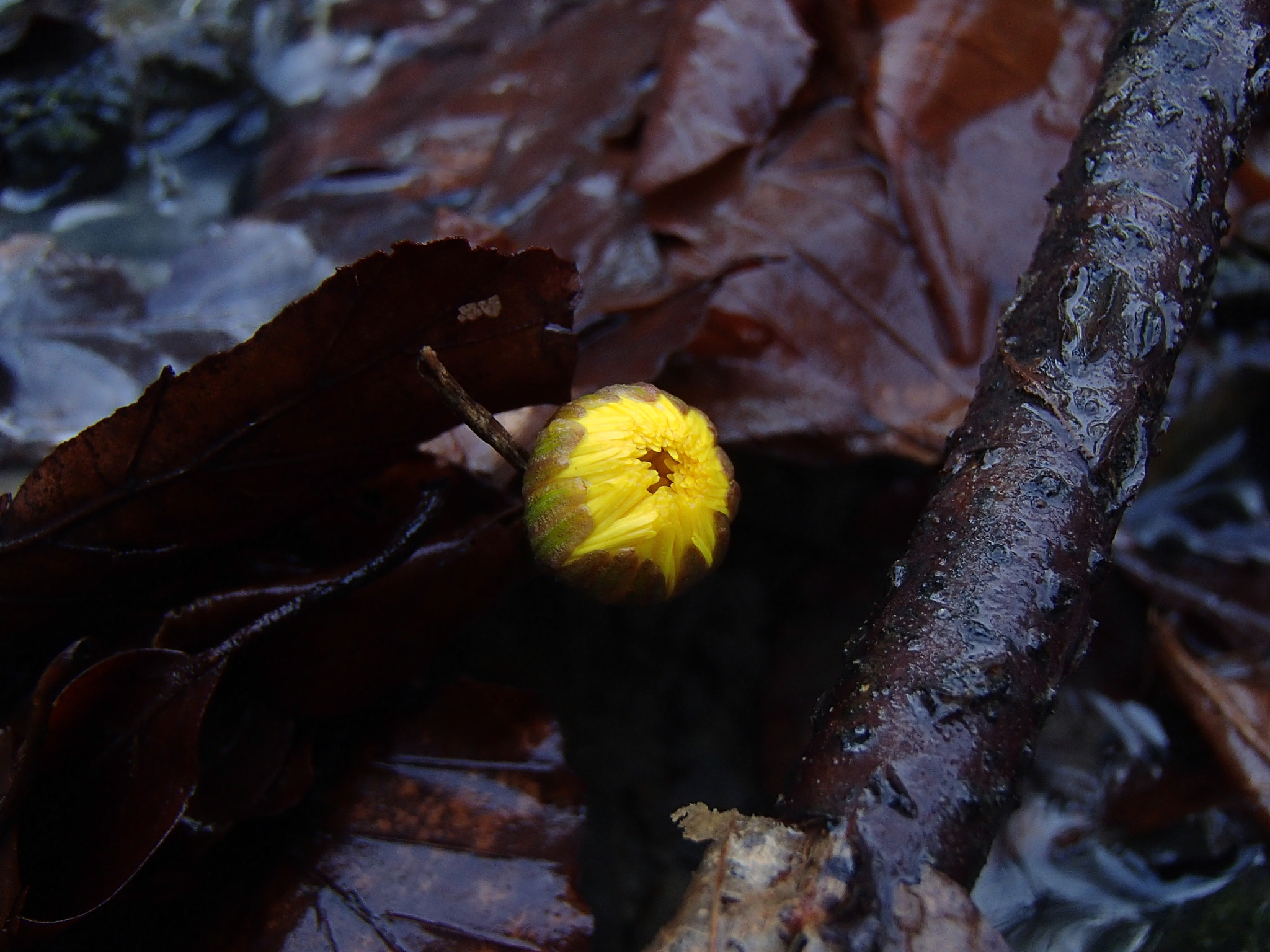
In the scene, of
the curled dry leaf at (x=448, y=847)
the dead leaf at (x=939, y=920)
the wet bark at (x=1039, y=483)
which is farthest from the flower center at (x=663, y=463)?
the dead leaf at (x=939, y=920)

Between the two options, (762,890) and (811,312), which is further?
(811,312)

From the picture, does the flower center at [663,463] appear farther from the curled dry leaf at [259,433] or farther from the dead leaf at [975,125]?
the dead leaf at [975,125]

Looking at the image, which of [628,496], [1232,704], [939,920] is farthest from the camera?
[1232,704]

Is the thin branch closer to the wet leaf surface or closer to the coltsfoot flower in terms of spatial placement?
the coltsfoot flower

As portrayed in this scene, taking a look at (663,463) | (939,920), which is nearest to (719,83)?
(663,463)

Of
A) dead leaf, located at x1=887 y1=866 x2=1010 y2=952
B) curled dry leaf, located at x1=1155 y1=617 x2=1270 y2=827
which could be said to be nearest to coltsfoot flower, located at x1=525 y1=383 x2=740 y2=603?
dead leaf, located at x1=887 y1=866 x2=1010 y2=952

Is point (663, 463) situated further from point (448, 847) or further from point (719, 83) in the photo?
point (719, 83)
